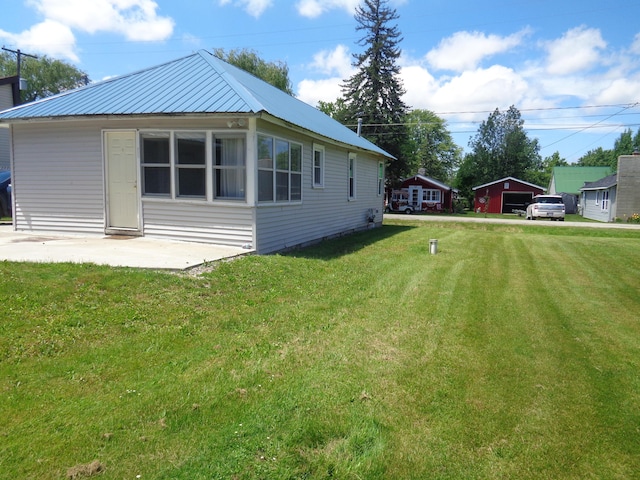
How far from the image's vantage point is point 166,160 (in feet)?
30.3

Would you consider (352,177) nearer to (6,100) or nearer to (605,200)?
(6,100)

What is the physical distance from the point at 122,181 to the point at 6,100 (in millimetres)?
16934

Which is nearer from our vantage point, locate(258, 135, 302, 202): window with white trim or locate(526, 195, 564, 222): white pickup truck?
locate(258, 135, 302, 202): window with white trim

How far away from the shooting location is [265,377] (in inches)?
145

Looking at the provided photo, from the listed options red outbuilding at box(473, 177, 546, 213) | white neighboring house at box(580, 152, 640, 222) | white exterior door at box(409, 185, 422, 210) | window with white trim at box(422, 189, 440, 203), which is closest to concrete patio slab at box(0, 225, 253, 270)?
white neighboring house at box(580, 152, 640, 222)

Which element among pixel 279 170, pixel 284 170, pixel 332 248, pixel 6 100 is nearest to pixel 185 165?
pixel 279 170

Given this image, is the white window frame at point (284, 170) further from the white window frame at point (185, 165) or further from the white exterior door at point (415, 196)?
the white exterior door at point (415, 196)

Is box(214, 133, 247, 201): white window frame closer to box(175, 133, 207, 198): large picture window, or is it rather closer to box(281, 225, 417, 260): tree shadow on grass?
box(175, 133, 207, 198): large picture window

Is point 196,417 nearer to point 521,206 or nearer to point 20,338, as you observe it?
point 20,338

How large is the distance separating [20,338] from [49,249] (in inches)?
174

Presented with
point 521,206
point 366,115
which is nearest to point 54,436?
point 366,115

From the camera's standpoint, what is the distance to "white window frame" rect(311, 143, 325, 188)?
40.1 ft

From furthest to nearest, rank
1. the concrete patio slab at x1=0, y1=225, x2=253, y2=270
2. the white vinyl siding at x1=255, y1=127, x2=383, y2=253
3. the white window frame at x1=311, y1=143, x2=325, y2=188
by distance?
the white window frame at x1=311, y1=143, x2=325, y2=188, the white vinyl siding at x1=255, y1=127, x2=383, y2=253, the concrete patio slab at x1=0, y1=225, x2=253, y2=270

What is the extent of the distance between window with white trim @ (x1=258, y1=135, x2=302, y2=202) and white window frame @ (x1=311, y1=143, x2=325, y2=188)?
1207 mm
